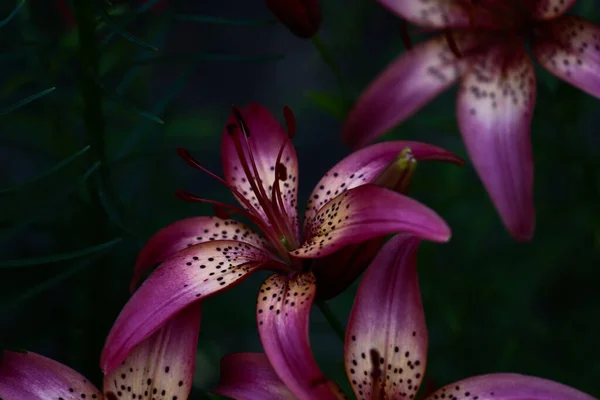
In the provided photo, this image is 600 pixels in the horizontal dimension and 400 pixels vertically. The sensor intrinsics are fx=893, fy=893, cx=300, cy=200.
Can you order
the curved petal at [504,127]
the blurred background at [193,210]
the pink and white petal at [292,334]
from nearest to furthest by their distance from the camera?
the pink and white petal at [292,334] < the curved petal at [504,127] < the blurred background at [193,210]

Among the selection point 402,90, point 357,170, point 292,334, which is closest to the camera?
point 292,334

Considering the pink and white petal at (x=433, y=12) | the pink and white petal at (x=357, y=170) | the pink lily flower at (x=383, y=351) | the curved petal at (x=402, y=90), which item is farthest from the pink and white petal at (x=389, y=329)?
the pink and white petal at (x=433, y=12)

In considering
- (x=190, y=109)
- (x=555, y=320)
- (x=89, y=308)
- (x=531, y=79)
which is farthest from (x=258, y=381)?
(x=190, y=109)

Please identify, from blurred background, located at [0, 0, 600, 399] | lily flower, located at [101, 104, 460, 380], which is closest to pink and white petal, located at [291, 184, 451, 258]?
lily flower, located at [101, 104, 460, 380]

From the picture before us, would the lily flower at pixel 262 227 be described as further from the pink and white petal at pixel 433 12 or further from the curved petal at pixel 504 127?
the pink and white petal at pixel 433 12

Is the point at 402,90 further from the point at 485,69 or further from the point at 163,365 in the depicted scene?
the point at 163,365

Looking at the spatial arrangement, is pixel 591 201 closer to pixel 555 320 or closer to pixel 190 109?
pixel 555 320

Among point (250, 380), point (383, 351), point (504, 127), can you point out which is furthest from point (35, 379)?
point (504, 127)
